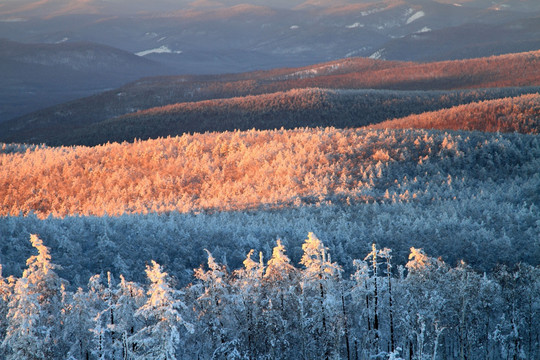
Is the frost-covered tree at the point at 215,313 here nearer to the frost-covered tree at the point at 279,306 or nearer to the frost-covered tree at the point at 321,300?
the frost-covered tree at the point at 279,306

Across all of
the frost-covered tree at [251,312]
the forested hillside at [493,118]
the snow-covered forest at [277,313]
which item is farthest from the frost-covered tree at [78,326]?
the forested hillside at [493,118]

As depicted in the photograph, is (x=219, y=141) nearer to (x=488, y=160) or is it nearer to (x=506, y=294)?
(x=488, y=160)

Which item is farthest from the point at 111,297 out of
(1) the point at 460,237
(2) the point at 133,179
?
(2) the point at 133,179

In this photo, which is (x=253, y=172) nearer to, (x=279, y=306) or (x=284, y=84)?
(x=279, y=306)

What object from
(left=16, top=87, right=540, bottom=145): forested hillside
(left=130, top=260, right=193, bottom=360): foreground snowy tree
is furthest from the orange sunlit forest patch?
(left=16, top=87, right=540, bottom=145): forested hillside

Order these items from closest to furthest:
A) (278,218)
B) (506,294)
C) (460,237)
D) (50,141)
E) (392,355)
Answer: (392,355), (506,294), (460,237), (278,218), (50,141)
